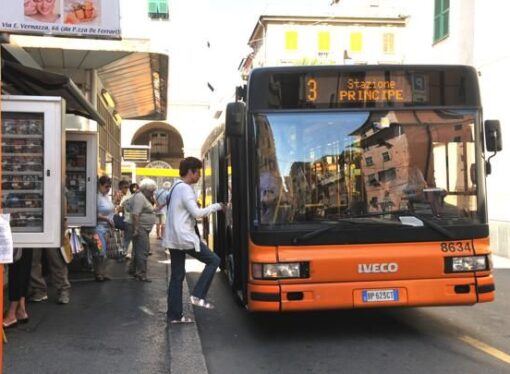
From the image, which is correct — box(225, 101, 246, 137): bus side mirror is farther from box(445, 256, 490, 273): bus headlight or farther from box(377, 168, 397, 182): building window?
box(445, 256, 490, 273): bus headlight

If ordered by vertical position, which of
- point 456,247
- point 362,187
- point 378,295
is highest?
point 362,187

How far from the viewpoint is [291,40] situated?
3947cm

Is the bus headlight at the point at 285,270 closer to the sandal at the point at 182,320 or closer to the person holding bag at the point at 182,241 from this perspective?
the person holding bag at the point at 182,241

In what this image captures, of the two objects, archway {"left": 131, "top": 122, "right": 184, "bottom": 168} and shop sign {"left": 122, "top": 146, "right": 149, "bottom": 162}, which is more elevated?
archway {"left": 131, "top": 122, "right": 184, "bottom": 168}

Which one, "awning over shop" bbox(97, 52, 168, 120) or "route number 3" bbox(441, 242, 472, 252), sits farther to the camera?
"awning over shop" bbox(97, 52, 168, 120)

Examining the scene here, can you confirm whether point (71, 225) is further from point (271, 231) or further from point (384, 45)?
point (384, 45)

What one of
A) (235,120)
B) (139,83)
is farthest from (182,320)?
(139,83)

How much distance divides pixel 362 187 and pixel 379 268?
76 centimetres

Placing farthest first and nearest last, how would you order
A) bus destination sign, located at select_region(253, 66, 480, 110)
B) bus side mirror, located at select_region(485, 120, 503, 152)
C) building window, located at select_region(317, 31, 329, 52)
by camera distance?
building window, located at select_region(317, 31, 329, 52) < bus side mirror, located at select_region(485, 120, 503, 152) < bus destination sign, located at select_region(253, 66, 480, 110)

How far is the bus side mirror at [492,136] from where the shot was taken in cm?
634

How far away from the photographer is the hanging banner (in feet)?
16.0

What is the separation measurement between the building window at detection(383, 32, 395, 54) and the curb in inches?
1351

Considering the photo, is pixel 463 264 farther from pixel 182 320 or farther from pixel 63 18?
pixel 63 18

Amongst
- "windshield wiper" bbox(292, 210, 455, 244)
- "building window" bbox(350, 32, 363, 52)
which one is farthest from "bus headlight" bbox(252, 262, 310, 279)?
"building window" bbox(350, 32, 363, 52)
